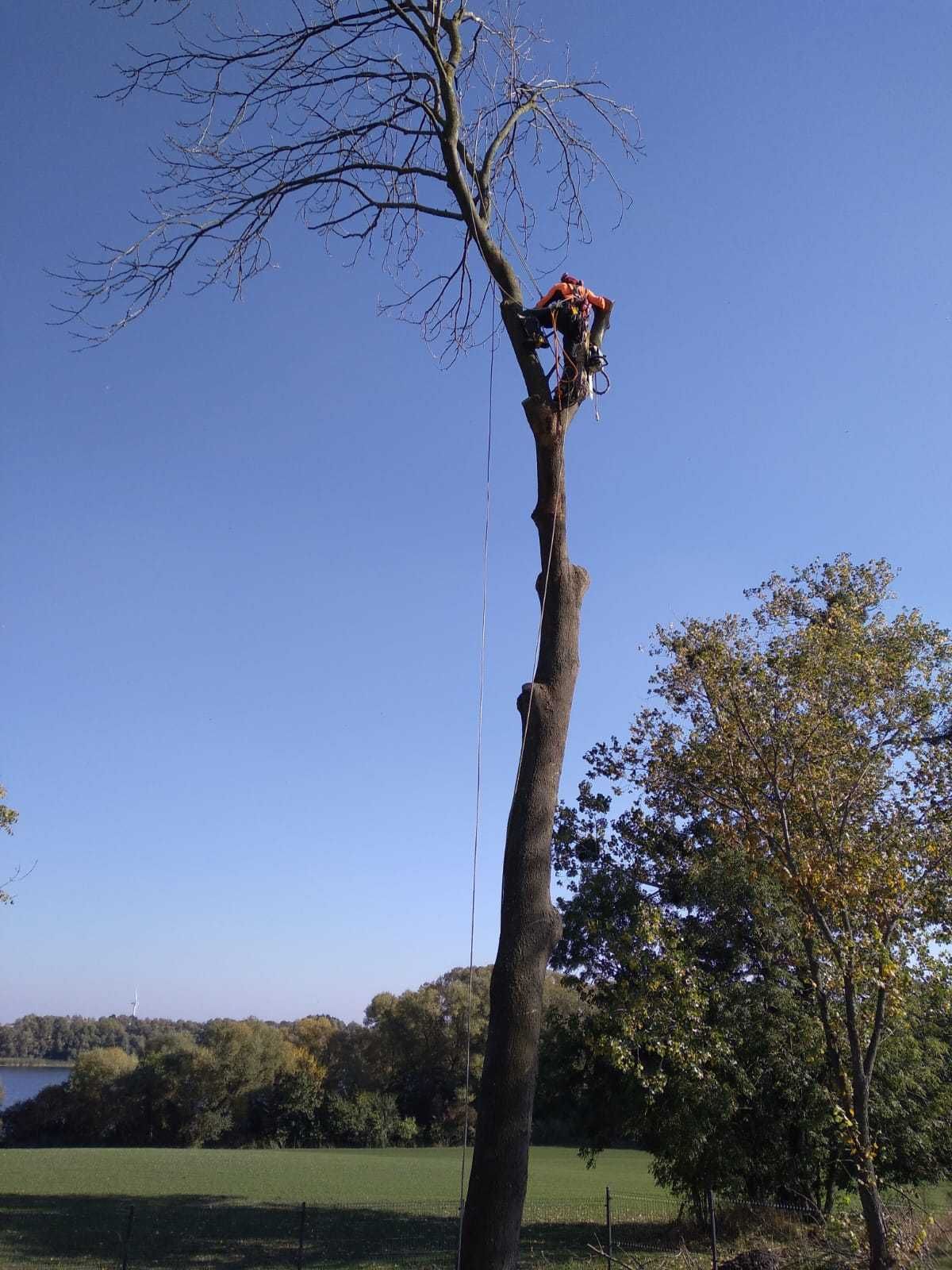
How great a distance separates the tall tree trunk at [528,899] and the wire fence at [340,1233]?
30.0 ft

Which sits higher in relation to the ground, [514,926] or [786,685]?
[786,685]

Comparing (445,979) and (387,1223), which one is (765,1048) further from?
(445,979)

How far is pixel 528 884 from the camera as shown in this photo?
168 inches

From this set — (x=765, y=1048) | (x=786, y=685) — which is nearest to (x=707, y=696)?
(x=786, y=685)

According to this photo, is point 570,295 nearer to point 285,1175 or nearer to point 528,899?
point 528,899

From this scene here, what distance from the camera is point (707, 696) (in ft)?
35.1

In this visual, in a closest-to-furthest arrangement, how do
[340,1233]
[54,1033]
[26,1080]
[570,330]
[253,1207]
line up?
[570,330]
[340,1233]
[253,1207]
[26,1080]
[54,1033]

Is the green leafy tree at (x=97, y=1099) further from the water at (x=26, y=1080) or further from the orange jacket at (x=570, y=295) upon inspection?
the orange jacket at (x=570, y=295)

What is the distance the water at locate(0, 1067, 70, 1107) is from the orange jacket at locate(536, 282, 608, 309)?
7844 centimetres

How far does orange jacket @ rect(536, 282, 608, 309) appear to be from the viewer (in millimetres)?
5629

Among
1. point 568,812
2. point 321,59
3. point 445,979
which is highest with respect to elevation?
point 321,59

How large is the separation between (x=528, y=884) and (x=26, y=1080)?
354 ft

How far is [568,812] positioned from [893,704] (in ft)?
31.4

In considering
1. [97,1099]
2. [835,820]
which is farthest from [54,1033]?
[835,820]
